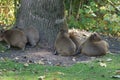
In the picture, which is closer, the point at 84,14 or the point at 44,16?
→ the point at 44,16

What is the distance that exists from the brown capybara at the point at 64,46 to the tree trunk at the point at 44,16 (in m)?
0.51

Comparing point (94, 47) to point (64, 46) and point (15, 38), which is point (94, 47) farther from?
point (15, 38)

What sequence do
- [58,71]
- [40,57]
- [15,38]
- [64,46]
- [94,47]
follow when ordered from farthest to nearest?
[94,47] → [15,38] → [64,46] → [40,57] → [58,71]

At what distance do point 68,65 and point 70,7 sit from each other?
237 inches

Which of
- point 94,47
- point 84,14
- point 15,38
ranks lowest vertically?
point 94,47

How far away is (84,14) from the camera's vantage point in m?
14.4

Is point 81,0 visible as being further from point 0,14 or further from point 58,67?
point 58,67

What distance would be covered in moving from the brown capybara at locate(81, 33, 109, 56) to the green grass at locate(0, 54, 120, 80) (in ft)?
2.32

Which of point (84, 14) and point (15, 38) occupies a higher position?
point (15, 38)

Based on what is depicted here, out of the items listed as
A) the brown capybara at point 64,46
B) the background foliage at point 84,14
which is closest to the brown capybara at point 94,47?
the brown capybara at point 64,46

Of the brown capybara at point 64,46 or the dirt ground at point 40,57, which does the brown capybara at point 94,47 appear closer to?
the dirt ground at point 40,57

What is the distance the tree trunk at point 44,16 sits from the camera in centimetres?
976

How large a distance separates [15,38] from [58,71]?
1.98m

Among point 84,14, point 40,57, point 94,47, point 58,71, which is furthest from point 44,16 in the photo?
point 84,14
